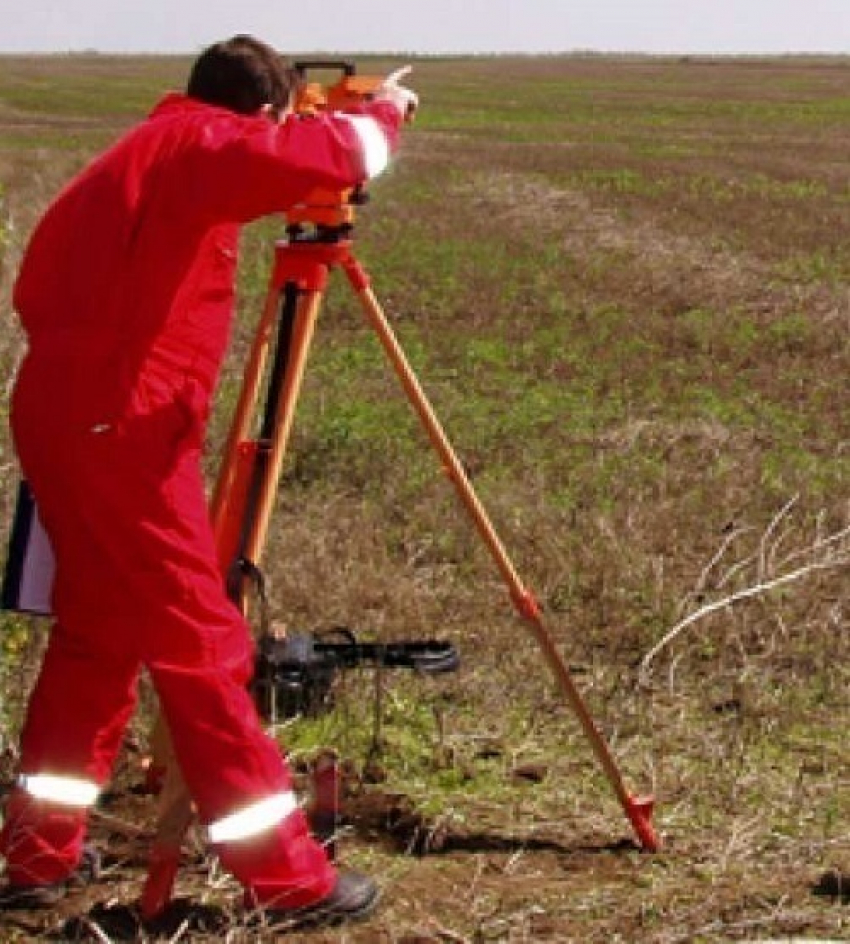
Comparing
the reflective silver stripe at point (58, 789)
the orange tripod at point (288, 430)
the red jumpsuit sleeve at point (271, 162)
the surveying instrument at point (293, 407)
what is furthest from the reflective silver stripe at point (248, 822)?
the red jumpsuit sleeve at point (271, 162)

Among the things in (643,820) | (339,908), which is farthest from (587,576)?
(339,908)

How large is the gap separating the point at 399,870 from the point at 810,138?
36318 millimetres

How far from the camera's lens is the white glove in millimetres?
3828

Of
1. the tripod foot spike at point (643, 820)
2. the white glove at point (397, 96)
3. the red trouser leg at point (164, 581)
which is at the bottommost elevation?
the tripod foot spike at point (643, 820)

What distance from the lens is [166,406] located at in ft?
11.9

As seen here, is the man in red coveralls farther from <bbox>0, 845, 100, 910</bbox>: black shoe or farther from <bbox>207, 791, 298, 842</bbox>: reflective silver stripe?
<bbox>0, 845, 100, 910</bbox>: black shoe

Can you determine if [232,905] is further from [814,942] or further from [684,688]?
[684,688]

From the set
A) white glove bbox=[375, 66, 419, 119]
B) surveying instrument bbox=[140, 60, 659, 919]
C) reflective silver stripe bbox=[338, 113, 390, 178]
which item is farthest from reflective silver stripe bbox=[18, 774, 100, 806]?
white glove bbox=[375, 66, 419, 119]

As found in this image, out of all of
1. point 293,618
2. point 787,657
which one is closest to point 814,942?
point 787,657

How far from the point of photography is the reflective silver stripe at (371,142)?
3605 millimetres

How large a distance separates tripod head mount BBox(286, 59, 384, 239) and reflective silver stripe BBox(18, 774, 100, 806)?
1365 millimetres

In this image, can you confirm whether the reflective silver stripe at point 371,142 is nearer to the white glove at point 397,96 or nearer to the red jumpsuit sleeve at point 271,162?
the red jumpsuit sleeve at point 271,162

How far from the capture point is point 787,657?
5.80 metres

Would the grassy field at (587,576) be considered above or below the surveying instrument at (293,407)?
below
